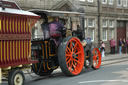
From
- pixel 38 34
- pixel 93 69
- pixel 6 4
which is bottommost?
pixel 93 69

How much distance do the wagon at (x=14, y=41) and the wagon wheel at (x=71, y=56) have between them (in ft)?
5.85

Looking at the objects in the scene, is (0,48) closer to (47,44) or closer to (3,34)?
(3,34)

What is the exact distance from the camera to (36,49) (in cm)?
1032

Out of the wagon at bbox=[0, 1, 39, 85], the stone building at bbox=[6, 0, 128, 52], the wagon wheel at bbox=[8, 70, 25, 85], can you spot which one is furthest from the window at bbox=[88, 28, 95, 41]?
the wagon wheel at bbox=[8, 70, 25, 85]

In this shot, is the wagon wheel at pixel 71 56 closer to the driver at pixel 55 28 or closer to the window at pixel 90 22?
the driver at pixel 55 28

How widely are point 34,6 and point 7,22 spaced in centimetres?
1180

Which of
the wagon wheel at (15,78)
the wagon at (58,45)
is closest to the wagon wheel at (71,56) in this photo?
the wagon at (58,45)

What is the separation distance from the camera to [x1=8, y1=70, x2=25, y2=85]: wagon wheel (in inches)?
315

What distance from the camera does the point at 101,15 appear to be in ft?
85.6

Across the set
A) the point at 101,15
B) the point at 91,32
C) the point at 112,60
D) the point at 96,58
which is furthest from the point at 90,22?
the point at 96,58

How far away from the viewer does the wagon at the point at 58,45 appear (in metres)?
10.3

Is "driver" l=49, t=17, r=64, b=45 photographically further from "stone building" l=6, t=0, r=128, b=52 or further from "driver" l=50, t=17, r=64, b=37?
"stone building" l=6, t=0, r=128, b=52

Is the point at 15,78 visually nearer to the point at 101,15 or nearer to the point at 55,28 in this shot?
the point at 55,28

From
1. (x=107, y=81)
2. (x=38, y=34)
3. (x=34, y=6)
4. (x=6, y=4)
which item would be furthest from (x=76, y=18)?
(x=34, y=6)
